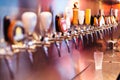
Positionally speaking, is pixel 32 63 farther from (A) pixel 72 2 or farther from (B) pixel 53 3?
(A) pixel 72 2

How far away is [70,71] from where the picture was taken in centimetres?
219

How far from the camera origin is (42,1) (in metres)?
1.63

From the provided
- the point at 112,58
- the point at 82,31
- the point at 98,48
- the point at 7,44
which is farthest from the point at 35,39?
the point at 112,58

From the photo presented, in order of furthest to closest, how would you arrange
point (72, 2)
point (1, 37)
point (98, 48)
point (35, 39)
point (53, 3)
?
point (98, 48) → point (72, 2) → point (53, 3) → point (35, 39) → point (1, 37)

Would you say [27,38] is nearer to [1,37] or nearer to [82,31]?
[1,37]

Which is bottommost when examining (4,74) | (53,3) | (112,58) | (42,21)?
(112,58)

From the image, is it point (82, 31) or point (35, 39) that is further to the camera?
point (82, 31)

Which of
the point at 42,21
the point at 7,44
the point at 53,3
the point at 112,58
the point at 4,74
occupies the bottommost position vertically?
the point at 112,58

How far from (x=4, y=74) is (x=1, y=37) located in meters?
0.20

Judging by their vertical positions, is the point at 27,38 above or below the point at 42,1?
below

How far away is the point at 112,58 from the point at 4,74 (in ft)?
7.85

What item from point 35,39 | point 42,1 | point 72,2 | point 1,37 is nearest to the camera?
point 1,37

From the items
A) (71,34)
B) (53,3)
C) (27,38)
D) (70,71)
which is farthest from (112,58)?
(27,38)

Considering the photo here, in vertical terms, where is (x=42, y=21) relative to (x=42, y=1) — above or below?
below
